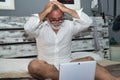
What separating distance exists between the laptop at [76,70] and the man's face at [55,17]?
2.14 ft

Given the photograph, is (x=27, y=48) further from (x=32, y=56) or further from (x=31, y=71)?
(x=31, y=71)

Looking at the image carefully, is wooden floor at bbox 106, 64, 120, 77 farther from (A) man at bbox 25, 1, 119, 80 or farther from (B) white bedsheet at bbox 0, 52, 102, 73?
(B) white bedsheet at bbox 0, 52, 102, 73

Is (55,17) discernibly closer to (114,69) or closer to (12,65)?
(12,65)

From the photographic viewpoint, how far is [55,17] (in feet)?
7.30

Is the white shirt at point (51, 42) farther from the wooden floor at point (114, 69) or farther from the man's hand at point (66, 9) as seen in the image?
the wooden floor at point (114, 69)

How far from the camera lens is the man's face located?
2229 millimetres

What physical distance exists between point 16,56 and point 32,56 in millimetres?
195

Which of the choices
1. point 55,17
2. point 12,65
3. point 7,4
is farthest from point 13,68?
point 7,4

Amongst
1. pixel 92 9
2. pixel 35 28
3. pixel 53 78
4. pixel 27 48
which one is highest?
pixel 92 9

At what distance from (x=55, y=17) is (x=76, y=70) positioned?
2.30ft

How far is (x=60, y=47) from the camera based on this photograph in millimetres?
2301

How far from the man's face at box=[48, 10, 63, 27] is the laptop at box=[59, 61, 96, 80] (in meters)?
0.65

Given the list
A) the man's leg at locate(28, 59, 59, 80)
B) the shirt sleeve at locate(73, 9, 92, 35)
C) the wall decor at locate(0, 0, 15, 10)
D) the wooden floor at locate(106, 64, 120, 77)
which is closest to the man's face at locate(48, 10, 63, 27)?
the shirt sleeve at locate(73, 9, 92, 35)

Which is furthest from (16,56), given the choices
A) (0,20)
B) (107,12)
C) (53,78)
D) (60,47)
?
(107,12)
